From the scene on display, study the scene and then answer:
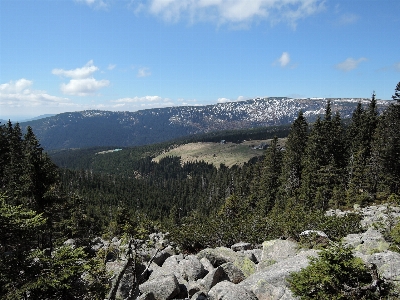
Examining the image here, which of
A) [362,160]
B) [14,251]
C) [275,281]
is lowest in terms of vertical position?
[362,160]

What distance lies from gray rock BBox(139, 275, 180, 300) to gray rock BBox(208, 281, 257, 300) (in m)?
2.26

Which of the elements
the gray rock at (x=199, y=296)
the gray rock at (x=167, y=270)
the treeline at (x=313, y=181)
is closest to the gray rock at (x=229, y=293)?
the gray rock at (x=199, y=296)

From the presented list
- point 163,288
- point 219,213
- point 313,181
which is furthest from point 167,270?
point 219,213

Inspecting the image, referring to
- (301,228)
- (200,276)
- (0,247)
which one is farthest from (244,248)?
(0,247)

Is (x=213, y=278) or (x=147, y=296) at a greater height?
(x=147, y=296)

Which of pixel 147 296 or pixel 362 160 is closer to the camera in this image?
pixel 147 296

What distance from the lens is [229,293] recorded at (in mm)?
12484

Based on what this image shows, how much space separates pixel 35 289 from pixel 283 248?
15.8 meters

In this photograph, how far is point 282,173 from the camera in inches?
2228

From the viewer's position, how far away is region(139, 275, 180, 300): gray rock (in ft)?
47.3

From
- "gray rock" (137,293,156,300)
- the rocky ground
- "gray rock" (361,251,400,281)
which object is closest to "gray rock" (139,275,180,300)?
the rocky ground

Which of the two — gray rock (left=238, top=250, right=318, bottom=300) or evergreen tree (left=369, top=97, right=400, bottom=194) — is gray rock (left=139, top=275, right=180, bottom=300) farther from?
evergreen tree (left=369, top=97, right=400, bottom=194)

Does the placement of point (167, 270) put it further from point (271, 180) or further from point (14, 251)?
point (271, 180)

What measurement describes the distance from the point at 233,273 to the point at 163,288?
4.52 meters
